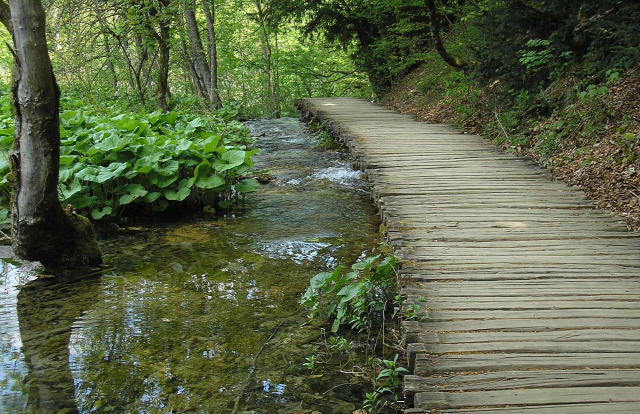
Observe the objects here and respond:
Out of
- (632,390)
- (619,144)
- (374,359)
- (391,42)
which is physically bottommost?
(374,359)

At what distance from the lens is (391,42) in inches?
542

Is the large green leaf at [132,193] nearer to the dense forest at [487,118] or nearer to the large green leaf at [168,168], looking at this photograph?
the dense forest at [487,118]

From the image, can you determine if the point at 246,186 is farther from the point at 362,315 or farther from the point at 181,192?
the point at 362,315

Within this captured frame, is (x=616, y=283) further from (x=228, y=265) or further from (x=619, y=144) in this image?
(x=228, y=265)

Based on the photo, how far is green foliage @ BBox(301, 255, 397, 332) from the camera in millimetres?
3979

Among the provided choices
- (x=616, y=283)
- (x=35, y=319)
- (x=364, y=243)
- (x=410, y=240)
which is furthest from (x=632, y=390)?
(x=35, y=319)

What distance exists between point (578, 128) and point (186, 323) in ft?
18.4

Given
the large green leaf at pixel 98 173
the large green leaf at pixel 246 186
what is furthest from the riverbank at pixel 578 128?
the large green leaf at pixel 98 173

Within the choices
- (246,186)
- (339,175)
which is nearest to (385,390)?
(246,186)

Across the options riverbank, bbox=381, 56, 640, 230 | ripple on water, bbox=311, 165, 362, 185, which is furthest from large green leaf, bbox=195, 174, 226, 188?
riverbank, bbox=381, 56, 640, 230

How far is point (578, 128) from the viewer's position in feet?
22.9

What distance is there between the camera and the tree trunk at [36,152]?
4374 millimetres

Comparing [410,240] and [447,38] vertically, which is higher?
[447,38]

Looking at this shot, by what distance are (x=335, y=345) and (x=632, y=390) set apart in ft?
5.90
